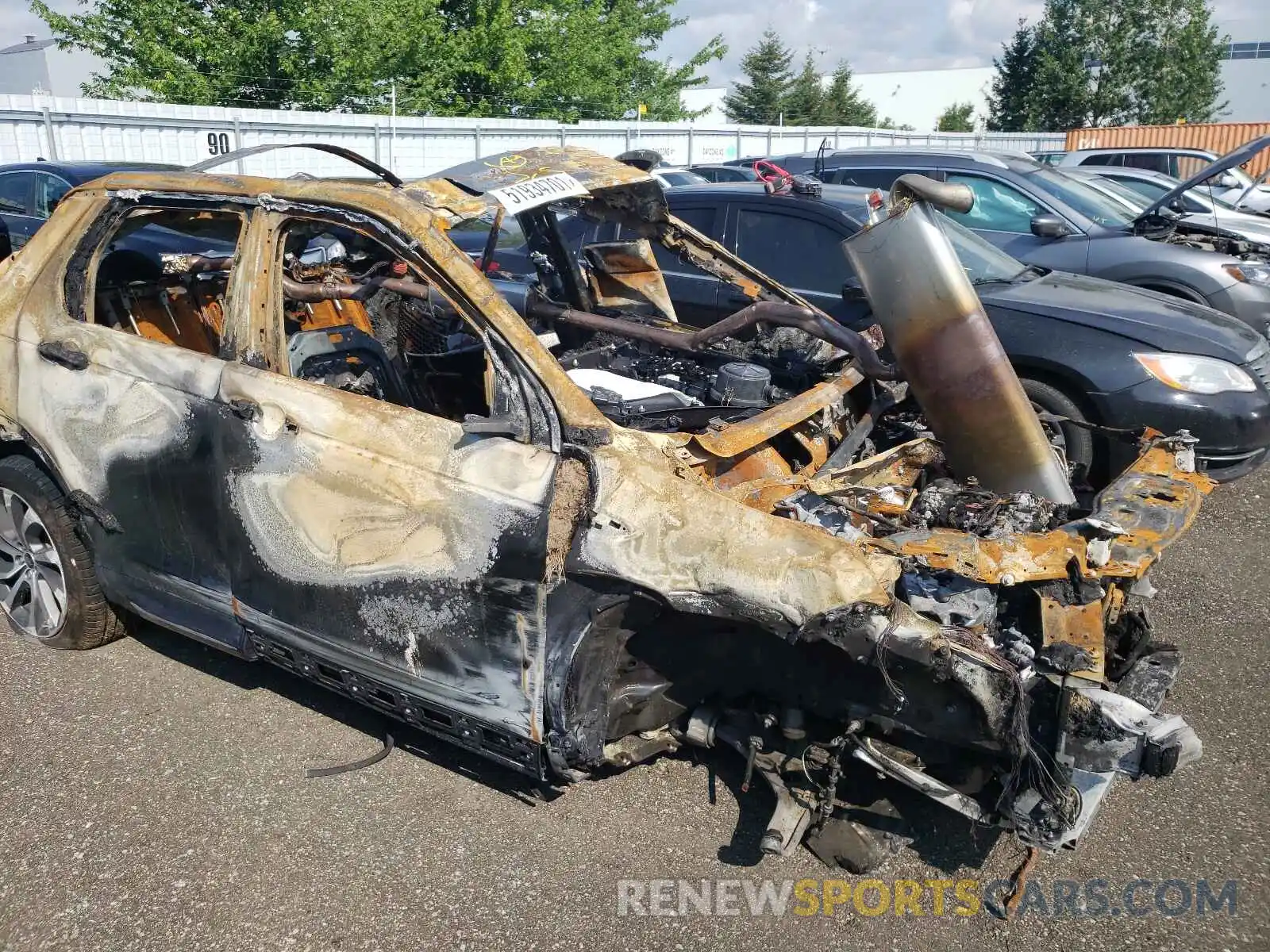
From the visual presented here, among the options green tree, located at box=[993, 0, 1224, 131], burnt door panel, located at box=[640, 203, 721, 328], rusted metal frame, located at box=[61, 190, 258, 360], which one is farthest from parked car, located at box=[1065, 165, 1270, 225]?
green tree, located at box=[993, 0, 1224, 131]

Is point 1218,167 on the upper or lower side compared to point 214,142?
upper

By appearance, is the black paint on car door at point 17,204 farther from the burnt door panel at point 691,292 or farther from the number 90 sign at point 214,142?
the number 90 sign at point 214,142

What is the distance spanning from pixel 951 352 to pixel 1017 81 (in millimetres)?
45976

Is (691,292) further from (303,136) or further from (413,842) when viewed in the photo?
(303,136)

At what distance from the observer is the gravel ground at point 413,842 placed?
2.53 metres

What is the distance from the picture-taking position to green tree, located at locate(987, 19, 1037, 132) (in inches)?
1656

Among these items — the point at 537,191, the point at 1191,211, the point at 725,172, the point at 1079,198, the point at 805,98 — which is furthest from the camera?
the point at 805,98

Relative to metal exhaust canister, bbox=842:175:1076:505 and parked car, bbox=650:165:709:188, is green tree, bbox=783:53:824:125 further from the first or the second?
metal exhaust canister, bbox=842:175:1076:505

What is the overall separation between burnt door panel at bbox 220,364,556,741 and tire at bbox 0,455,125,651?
1.01 meters

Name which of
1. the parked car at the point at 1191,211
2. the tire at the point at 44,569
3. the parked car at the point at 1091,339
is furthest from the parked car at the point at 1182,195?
the tire at the point at 44,569

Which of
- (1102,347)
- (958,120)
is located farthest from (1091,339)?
(958,120)

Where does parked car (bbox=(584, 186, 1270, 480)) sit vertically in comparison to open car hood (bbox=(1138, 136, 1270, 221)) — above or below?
below

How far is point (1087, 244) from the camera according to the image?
766cm

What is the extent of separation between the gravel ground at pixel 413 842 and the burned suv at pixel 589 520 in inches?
9.2
